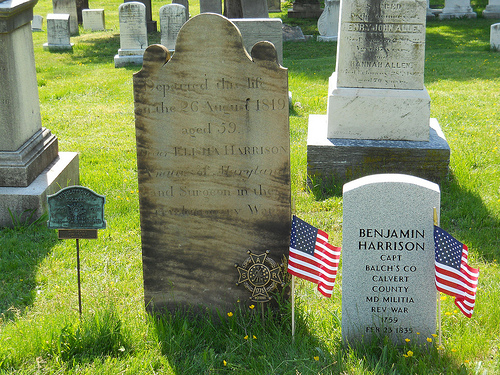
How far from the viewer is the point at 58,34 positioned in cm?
1795

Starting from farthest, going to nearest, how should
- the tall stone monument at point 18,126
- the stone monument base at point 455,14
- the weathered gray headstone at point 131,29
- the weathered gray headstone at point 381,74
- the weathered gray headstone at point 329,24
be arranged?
the stone monument base at point 455,14
the weathered gray headstone at point 329,24
the weathered gray headstone at point 131,29
the weathered gray headstone at point 381,74
the tall stone monument at point 18,126

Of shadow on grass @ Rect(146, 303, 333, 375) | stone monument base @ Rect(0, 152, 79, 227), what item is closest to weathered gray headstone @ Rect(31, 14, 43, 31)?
stone monument base @ Rect(0, 152, 79, 227)

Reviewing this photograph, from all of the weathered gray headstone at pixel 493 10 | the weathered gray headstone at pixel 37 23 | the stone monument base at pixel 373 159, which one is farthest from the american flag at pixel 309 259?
the weathered gray headstone at pixel 37 23

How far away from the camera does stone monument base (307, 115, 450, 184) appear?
5.96 metres

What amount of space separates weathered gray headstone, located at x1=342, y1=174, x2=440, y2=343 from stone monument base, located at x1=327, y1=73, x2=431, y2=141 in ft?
9.55

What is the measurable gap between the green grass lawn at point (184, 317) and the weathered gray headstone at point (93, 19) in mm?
15988

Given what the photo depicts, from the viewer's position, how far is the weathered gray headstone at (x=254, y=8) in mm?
14367

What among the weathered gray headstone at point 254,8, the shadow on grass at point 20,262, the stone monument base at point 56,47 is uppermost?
the weathered gray headstone at point 254,8

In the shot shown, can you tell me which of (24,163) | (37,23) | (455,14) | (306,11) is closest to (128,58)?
(24,163)

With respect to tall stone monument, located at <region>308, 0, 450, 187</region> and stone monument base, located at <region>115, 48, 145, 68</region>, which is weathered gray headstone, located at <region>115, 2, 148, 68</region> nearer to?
stone monument base, located at <region>115, 48, 145, 68</region>

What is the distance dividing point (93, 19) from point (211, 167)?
70.6ft

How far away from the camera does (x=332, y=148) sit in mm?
6012

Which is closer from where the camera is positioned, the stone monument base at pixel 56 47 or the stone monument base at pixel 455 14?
the stone monument base at pixel 56 47

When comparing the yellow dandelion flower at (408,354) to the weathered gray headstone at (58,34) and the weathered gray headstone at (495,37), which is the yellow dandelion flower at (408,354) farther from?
the weathered gray headstone at (58,34)
